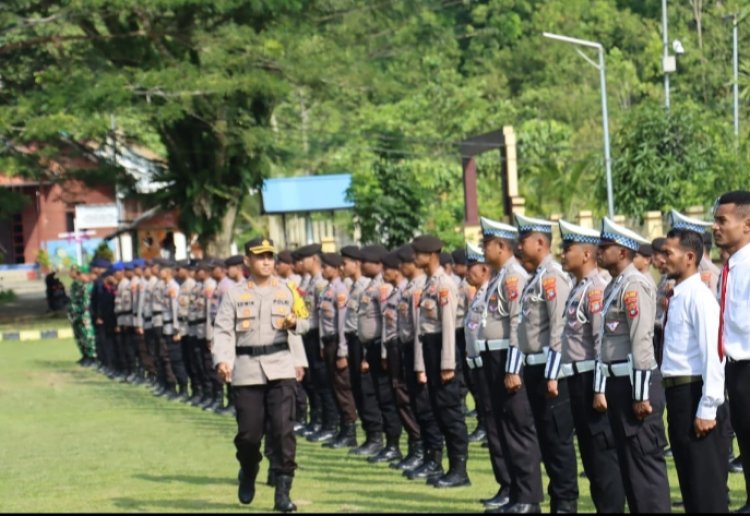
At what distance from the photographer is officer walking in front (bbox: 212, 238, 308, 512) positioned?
12242 mm

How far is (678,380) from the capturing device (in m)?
8.84

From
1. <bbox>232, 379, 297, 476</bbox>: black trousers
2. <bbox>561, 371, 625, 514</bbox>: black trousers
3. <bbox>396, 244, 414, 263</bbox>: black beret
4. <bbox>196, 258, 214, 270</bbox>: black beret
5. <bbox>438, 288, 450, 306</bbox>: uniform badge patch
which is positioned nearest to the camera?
<bbox>561, 371, 625, 514</bbox>: black trousers

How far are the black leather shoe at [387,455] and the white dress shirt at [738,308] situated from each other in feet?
23.9

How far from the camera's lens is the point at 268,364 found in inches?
482

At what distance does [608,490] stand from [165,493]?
4.49 meters

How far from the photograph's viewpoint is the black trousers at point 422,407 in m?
14.0

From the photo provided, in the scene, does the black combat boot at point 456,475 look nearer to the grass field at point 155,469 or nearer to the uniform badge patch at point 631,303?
the grass field at point 155,469

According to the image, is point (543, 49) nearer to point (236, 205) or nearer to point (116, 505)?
point (236, 205)

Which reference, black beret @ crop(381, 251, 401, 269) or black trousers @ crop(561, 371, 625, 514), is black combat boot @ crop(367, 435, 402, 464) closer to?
black beret @ crop(381, 251, 401, 269)

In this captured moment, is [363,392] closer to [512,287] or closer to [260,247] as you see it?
[260,247]

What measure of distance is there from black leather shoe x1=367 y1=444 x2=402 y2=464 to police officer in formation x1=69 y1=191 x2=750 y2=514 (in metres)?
0.03

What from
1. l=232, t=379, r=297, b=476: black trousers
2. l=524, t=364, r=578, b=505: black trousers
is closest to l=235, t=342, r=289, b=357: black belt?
l=232, t=379, r=297, b=476: black trousers

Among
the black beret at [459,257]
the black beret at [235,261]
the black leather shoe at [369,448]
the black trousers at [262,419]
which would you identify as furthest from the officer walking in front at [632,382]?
the black beret at [235,261]

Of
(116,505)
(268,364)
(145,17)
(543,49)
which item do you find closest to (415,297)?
(268,364)
